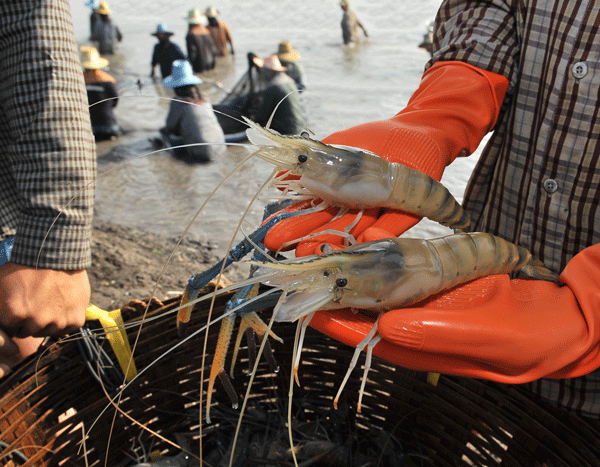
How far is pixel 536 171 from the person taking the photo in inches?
60.6

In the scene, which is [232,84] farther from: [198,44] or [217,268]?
[217,268]

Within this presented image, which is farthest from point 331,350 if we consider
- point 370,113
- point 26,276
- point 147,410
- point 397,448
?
point 370,113

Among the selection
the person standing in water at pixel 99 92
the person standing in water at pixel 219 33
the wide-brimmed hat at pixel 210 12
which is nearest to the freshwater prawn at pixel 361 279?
the person standing in water at pixel 99 92

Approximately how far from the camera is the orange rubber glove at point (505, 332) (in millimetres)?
1084

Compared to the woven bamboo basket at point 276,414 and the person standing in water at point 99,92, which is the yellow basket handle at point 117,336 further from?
the person standing in water at point 99,92

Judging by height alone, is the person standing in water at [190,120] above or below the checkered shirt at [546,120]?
below

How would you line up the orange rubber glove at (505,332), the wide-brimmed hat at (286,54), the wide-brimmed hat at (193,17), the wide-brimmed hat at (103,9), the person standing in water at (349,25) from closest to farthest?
1. the orange rubber glove at (505,332)
2. the wide-brimmed hat at (286,54)
3. the wide-brimmed hat at (193,17)
4. the wide-brimmed hat at (103,9)
5. the person standing in water at (349,25)

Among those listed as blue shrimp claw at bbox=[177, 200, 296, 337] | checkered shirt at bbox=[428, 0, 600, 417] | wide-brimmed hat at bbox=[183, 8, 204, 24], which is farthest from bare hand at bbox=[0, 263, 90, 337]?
wide-brimmed hat at bbox=[183, 8, 204, 24]

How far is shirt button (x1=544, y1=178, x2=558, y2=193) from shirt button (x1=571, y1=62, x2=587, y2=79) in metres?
0.32

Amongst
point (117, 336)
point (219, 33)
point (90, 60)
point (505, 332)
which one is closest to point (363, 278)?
point (505, 332)

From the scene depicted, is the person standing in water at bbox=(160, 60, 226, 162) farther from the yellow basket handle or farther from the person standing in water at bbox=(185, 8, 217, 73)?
the person standing in water at bbox=(185, 8, 217, 73)

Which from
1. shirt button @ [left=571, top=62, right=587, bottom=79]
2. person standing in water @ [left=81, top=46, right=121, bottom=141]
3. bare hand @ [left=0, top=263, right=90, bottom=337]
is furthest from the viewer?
person standing in water @ [left=81, top=46, right=121, bottom=141]

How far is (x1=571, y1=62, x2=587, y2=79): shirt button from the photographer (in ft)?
4.46

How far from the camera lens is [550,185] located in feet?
4.90
